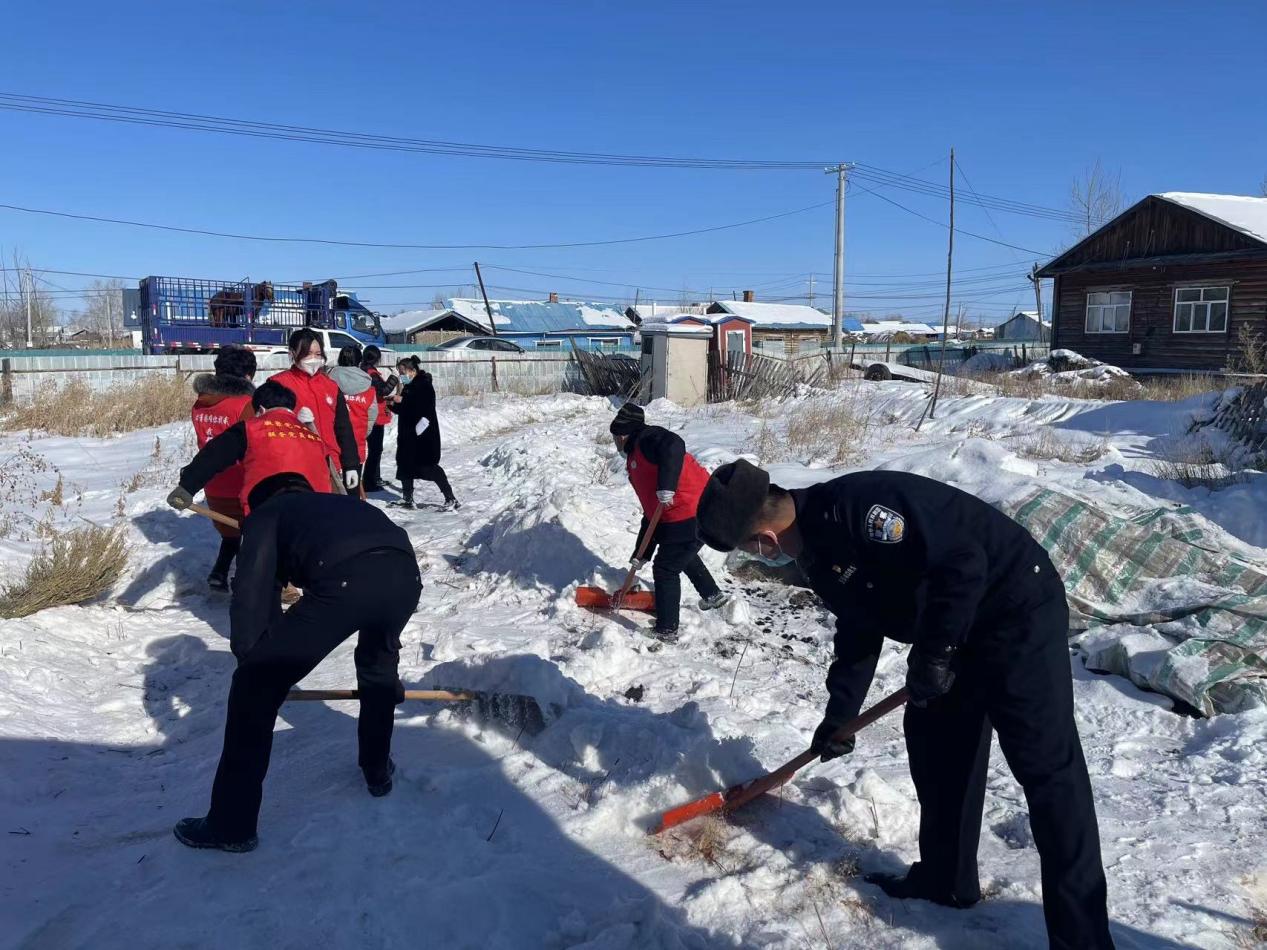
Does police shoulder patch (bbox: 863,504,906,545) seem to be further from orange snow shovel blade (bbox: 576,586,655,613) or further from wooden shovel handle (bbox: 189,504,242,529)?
wooden shovel handle (bbox: 189,504,242,529)

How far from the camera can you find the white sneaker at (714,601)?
18.7ft

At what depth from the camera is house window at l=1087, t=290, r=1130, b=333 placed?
2459 centimetres

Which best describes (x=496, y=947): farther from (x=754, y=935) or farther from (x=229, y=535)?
(x=229, y=535)

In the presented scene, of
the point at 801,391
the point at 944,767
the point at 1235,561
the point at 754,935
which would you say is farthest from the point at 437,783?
the point at 801,391

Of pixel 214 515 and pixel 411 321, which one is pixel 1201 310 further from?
pixel 411 321

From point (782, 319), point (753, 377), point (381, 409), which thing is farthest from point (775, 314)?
point (381, 409)

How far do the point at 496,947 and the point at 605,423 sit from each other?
12.4m

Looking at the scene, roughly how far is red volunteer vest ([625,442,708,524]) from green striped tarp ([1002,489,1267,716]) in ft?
6.35

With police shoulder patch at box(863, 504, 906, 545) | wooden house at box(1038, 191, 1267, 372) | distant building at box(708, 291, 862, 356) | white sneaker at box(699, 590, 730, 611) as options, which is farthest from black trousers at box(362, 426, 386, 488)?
distant building at box(708, 291, 862, 356)

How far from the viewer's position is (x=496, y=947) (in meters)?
2.68

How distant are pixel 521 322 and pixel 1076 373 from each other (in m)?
28.3

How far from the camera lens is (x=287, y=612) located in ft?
10.3

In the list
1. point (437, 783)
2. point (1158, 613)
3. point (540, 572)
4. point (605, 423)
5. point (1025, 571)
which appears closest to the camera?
point (1025, 571)

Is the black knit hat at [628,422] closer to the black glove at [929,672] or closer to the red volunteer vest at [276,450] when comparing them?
the red volunteer vest at [276,450]
